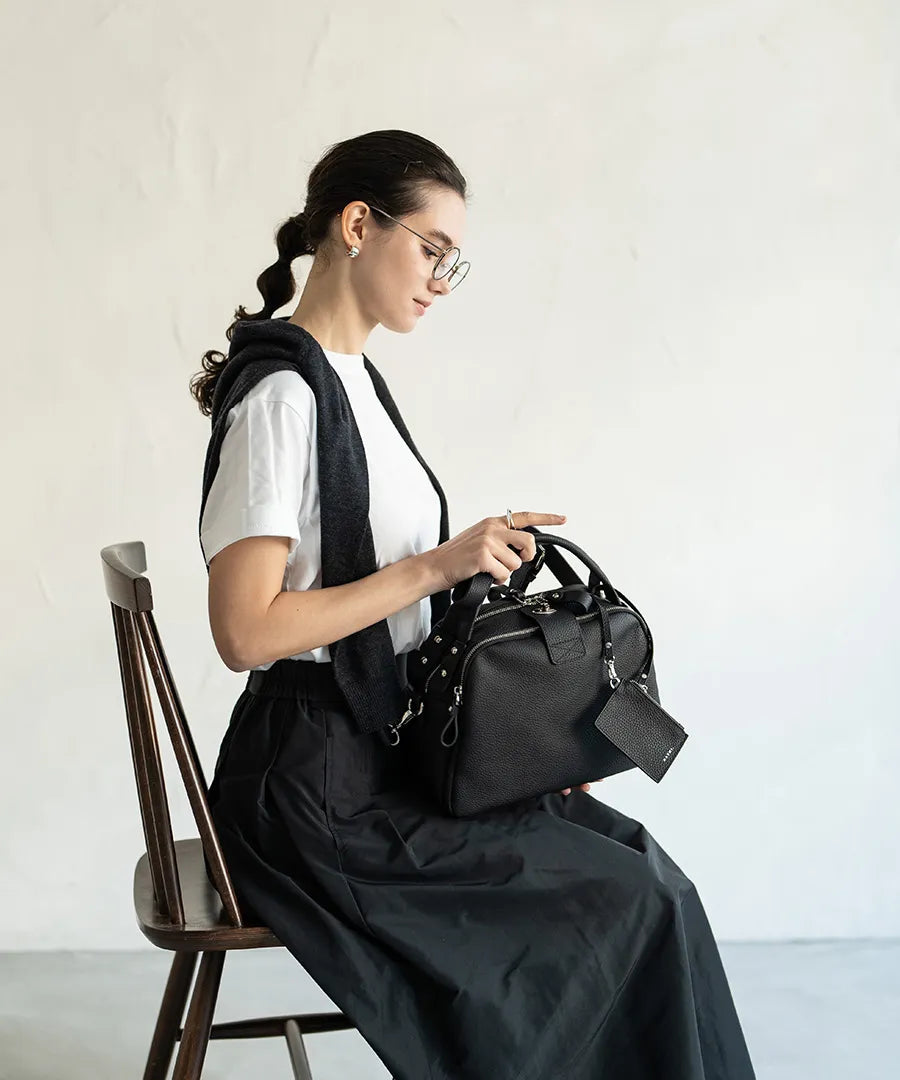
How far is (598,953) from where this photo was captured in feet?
3.86

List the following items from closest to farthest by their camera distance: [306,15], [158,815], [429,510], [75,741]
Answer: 1. [158,815]
2. [429,510]
3. [306,15]
4. [75,741]

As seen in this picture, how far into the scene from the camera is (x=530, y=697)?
4.10 ft

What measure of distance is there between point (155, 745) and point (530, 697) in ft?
1.33

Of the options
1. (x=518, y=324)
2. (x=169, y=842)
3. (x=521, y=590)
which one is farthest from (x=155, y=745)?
(x=518, y=324)

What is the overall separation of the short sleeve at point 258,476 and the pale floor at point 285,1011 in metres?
1.23

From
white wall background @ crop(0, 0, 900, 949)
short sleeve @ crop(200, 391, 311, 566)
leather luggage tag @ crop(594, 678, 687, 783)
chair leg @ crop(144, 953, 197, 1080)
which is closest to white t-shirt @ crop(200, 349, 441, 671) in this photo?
short sleeve @ crop(200, 391, 311, 566)

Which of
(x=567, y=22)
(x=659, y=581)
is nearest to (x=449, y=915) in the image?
(x=659, y=581)

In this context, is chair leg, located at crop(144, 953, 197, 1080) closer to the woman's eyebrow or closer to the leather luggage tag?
the leather luggage tag

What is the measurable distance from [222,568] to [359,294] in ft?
1.26

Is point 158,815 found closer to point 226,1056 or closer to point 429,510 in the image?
point 429,510

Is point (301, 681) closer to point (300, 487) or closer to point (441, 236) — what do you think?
point (300, 487)

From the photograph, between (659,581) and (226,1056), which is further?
(659,581)

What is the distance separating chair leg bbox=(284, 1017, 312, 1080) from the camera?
156cm

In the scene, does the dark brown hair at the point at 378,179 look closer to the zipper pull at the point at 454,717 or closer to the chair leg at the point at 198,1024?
the zipper pull at the point at 454,717
